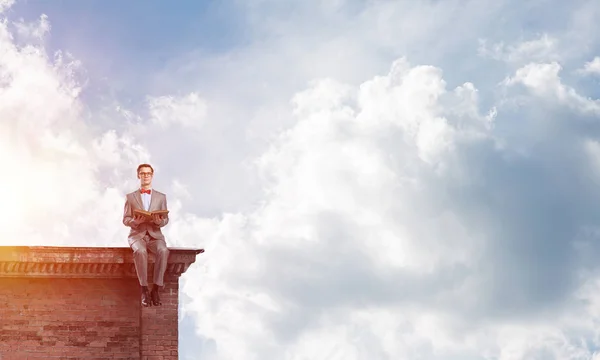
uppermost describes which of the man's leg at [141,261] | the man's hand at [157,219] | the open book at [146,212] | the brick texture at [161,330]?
the open book at [146,212]

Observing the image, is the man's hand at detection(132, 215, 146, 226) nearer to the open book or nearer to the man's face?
the open book

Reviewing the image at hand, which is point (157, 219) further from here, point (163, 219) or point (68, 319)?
point (68, 319)

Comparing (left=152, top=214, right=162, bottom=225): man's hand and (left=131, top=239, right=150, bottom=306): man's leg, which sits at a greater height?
(left=152, top=214, right=162, bottom=225): man's hand

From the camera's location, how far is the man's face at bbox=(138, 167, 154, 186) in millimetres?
22547

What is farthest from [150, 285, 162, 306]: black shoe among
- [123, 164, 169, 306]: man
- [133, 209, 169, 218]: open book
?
[133, 209, 169, 218]: open book

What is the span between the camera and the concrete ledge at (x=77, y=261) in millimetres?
21828

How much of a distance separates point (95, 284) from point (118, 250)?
102 cm

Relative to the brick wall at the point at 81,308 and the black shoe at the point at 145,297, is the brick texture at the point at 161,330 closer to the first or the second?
the brick wall at the point at 81,308

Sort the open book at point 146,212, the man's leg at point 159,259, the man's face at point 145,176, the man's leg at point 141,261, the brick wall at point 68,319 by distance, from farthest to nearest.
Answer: the man's face at point 145,176 < the open book at point 146,212 < the man's leg at point 159,259 < the man's leg at point 141,261 < the brick wall at point 68,319

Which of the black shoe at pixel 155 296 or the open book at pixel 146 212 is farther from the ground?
the open book at pixel 146 212

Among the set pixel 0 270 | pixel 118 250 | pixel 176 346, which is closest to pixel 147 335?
pixel 176 346

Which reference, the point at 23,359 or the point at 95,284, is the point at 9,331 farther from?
the point at 95,284

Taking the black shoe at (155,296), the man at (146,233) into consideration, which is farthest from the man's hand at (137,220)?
the black shoe at (155,296)

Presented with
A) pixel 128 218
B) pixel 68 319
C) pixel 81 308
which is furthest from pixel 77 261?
pixel 128 218
